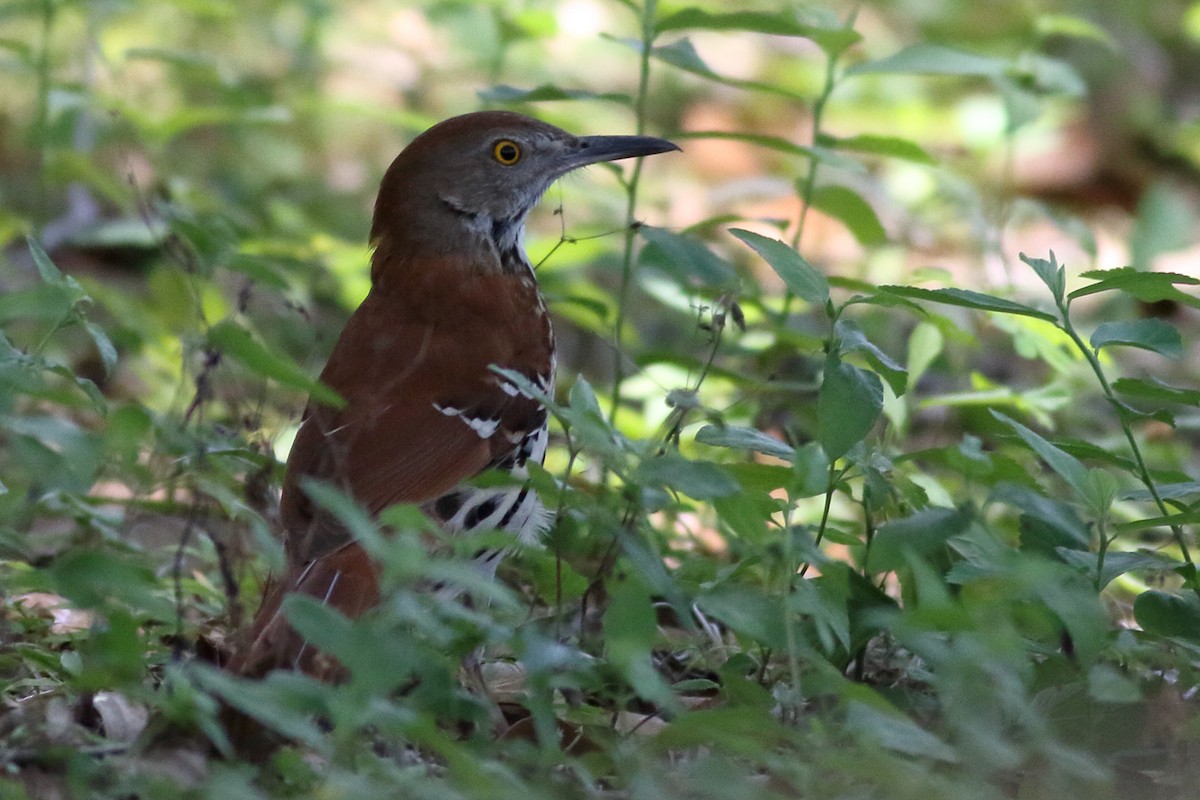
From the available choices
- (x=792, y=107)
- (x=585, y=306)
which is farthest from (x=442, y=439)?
(x=792, y=107)

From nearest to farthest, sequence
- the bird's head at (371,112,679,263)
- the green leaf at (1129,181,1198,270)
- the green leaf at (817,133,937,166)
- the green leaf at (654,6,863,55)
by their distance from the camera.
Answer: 1. the green leaf at (654,6,863,55)
2. the bird's head at (371,112,679,263)
3. the green leaf at (817,133,937,166)
4. the green leaf at (1129,181,1198,270)

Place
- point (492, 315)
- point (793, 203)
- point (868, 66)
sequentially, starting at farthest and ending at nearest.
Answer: point (793, 203) < point (868, 66) < point (492, 315)

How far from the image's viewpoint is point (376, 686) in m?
1.98

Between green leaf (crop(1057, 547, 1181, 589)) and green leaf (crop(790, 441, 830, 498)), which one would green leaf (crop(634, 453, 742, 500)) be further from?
green leaf (crop(1057, 547, 1181, 589))

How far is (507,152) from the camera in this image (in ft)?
13.2

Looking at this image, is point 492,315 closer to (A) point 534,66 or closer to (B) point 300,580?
(B) point 300,580

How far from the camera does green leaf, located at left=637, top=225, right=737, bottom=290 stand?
3707mm

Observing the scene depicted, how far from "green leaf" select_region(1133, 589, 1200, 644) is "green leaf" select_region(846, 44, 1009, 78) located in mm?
1642

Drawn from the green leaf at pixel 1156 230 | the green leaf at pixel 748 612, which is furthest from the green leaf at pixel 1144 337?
the green leaf at pixel 1156 230

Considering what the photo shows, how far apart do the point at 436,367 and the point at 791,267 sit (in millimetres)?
1017

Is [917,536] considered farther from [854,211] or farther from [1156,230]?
[1156,230]

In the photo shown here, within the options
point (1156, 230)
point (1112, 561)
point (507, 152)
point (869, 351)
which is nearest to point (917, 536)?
point (869, 351)

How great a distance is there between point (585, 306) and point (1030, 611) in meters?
1.97

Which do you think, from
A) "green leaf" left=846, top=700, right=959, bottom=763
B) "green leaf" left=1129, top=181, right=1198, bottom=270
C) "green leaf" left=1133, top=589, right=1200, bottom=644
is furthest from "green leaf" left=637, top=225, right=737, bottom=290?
"green leaf" left=1129, top=181, right=1198, bottom=270
